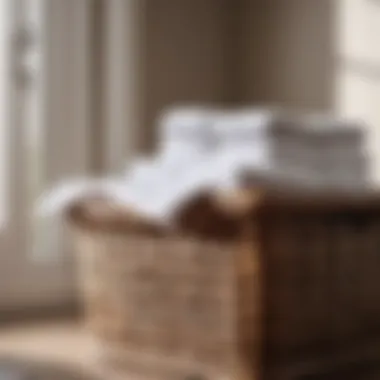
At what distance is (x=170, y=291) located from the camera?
3.31 feet

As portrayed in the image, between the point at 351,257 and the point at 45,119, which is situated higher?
the point at 45,119

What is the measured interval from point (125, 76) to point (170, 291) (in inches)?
22.6

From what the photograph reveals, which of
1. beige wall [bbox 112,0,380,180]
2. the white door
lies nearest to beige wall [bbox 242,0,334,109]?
beige wall [bbox 112,0,380,180]

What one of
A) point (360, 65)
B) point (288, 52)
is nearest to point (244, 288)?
point (360, 65)

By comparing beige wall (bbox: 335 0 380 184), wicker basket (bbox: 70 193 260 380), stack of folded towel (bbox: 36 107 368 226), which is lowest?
wicker basket (bbox: 70 193 260 380)

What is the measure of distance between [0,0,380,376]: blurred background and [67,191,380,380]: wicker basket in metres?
0.32

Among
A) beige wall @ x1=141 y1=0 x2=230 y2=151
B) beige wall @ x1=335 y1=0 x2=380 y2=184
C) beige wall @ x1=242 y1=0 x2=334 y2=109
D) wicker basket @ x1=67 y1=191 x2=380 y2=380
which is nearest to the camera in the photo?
wicker basket @ x1=67 y1=191 x2=380 y2=380

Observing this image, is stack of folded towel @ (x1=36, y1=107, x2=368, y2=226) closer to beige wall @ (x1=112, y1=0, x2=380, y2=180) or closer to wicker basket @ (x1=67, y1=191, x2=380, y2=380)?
wicker basket @ (x1=67, y1=191, x2=380, y2=380)

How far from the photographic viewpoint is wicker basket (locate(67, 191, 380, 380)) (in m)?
0.93

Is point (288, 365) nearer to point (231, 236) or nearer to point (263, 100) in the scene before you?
point (231, 236)

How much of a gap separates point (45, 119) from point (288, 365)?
633 millimetres

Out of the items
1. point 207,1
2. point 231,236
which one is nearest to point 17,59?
point 207,1

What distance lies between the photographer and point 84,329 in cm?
131

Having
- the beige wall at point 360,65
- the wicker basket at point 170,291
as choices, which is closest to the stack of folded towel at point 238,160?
the wicker basket at point 170,291
